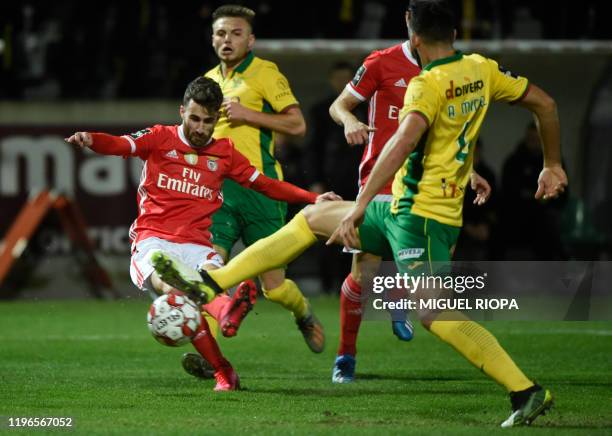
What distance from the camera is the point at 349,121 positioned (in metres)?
7.56

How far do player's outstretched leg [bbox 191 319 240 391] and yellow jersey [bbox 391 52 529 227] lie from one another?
4.84 ft

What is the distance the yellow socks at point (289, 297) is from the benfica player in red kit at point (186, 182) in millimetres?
769

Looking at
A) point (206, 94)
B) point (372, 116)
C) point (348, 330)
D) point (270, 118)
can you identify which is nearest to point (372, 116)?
point (372, 116)

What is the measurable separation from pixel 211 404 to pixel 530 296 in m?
7.30

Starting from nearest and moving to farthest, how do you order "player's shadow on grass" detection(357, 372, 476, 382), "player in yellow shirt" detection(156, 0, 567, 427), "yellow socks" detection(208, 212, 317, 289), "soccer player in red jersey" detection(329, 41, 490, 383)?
"player in yellow shirt" detection(156, 0, 567, 427), "yellow socks" detection(208, 212, 317, 289), "soccer player in red jersey" detection(329, 41, 490, 383), "player's shadow on grass" detection(357, 372, 476, 382)

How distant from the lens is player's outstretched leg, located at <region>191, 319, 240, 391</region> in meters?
7.60

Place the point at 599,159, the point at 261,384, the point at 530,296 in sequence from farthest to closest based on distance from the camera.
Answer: the point at 599,159 < the point at 530,296 < the point at 261,384

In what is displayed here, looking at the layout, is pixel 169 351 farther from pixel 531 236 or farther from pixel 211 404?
pixel 531 236

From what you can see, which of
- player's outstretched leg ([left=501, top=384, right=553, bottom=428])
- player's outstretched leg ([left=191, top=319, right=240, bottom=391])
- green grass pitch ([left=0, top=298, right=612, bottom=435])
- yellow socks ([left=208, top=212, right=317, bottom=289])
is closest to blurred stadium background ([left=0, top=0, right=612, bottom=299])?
green grass pitch ([left=0, top=298, right=612, bottom=435])

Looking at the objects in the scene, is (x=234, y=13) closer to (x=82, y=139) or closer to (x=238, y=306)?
(x=82, y=139)

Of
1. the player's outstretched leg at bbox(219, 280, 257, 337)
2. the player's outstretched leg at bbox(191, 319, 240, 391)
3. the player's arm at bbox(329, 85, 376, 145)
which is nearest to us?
the player's arm at bbox(329, 85, 376, 145)

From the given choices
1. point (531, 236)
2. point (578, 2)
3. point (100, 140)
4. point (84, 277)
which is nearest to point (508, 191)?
point (531, 236)

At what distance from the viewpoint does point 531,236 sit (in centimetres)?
1437

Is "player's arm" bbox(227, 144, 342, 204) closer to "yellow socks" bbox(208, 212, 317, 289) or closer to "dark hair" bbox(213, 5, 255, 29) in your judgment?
"yellow socks" bbox(208, 212, 317, 289)
